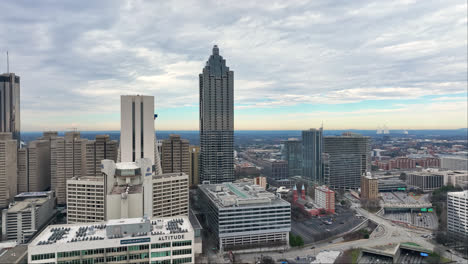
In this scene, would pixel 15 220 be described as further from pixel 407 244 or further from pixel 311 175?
pixel 311 175

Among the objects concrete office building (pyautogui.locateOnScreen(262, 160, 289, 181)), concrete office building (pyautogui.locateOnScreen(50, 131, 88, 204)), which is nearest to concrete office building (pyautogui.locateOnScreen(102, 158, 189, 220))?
concrete office building (pyautogui.locateOnScreen(50, 131, 88, 204))

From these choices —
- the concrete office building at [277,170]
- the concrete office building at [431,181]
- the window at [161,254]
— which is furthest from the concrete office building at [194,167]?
the concrete office building at [431,181]

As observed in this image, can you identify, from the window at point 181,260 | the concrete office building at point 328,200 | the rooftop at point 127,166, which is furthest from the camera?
the concrete office building at point 328,200

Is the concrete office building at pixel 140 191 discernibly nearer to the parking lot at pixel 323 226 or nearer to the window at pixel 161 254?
the window at pixel 161 254

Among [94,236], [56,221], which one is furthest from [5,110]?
[94,236]

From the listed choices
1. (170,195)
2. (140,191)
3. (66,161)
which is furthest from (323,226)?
(66,161)

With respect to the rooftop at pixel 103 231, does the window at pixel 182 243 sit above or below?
below
